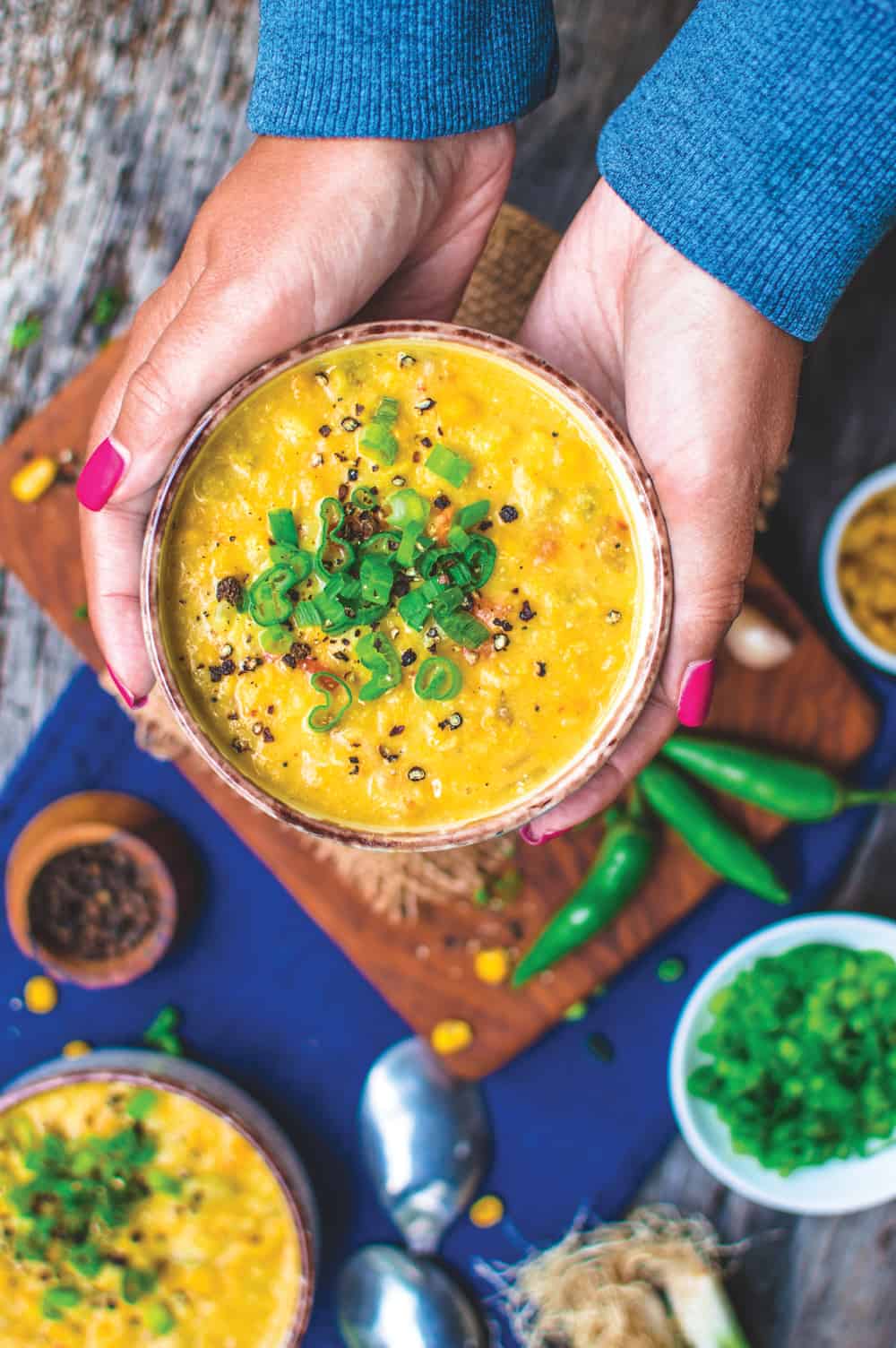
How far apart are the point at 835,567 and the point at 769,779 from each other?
0.59 metres

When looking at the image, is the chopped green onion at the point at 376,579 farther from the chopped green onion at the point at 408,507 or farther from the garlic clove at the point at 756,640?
the garlic clove at the point at 756,640

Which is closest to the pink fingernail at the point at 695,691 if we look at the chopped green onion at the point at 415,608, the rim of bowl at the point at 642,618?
the rim of bowl at the point at 642,618

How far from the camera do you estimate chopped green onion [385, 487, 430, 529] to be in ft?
6.46

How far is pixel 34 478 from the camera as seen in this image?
2965mm

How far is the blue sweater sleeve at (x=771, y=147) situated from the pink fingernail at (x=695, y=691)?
657 mm

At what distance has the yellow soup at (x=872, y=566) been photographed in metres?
3.05

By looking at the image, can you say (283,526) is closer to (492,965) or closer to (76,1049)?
(492,965)

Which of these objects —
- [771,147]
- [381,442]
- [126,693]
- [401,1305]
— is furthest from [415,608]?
[401,1305]

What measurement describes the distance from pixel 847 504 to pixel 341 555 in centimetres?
160

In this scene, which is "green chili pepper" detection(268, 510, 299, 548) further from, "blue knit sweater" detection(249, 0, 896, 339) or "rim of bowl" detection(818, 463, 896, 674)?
"rim of bowl" detection(818, 463, 896, 674)

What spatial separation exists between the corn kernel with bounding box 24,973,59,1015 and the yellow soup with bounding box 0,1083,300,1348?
14.5 inches

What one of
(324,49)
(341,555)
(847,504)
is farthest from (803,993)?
(324,49)

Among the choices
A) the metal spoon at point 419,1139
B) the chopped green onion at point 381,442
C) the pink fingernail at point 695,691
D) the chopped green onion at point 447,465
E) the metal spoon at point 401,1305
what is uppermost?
the chopped green onion at point 381,442

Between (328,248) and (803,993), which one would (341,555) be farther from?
(803,993)
